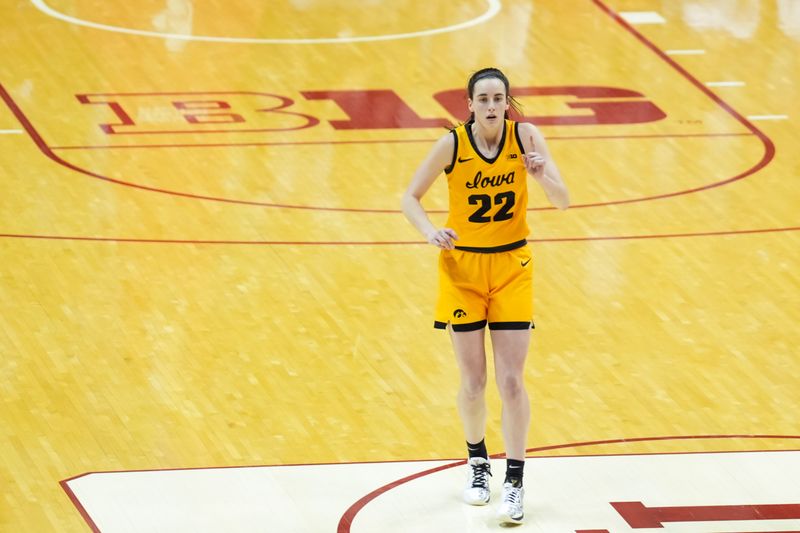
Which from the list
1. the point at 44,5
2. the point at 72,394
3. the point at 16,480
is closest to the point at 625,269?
the point at 72,394

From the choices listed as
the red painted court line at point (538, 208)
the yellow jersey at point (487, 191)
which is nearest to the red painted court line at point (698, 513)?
the yellow jersey at point (487, 191)

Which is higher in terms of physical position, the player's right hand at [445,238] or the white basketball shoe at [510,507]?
the player's right hand at [445,238]

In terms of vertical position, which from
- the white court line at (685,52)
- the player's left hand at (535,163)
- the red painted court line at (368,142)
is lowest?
the red painted court line at (368,142)

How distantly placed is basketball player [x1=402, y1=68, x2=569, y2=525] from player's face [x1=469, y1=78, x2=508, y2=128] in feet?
0.04

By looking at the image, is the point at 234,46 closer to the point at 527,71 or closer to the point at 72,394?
the point at 527,71

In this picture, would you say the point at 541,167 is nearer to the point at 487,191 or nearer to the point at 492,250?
the point at 487,191

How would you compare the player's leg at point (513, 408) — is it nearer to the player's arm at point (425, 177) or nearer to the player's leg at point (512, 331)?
the player's leg at point (512, 331)

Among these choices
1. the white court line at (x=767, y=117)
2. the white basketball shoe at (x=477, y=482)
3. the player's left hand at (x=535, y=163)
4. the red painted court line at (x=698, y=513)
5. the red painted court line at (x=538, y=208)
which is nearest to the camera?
the player's left hand at (x=535, y=163)

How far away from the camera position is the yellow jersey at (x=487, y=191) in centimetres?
764

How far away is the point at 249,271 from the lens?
36.6 feet

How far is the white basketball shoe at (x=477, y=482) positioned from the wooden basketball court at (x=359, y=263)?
0.10 meters

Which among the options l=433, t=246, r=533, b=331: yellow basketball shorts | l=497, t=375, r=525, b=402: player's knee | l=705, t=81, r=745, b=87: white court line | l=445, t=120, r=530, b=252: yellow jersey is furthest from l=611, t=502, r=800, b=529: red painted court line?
l=705, t=81, r=745, b=87: white court line

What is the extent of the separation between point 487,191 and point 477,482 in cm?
135

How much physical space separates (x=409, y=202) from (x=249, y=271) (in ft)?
11.7
